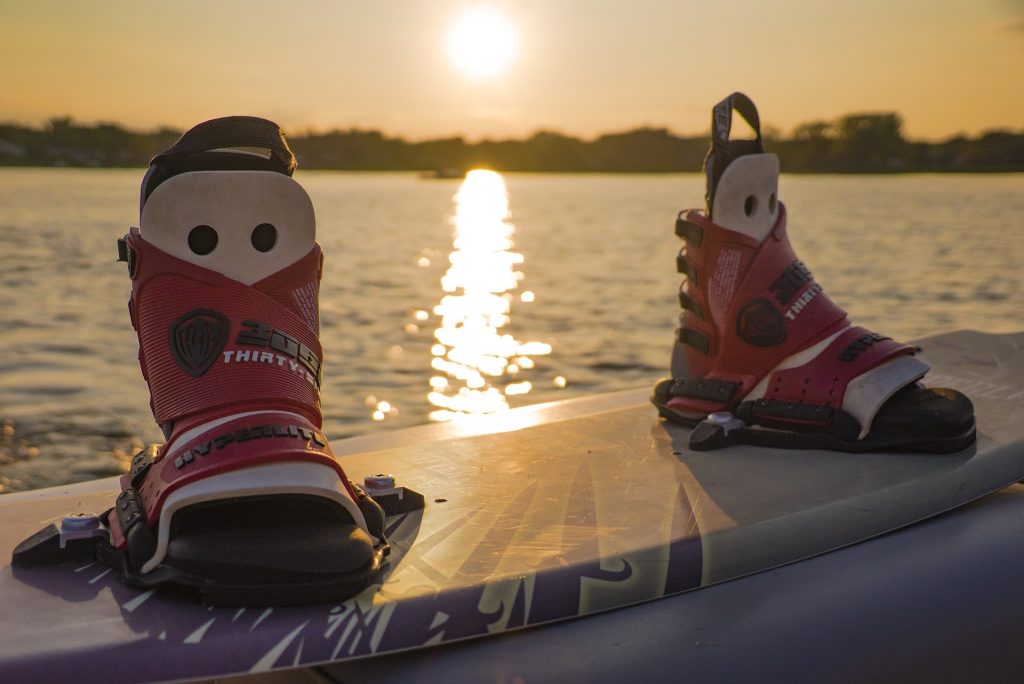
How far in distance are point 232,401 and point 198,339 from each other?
0.13m

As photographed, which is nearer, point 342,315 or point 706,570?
point 706,570

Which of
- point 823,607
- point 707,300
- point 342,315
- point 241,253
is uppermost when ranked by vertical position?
point 241,253

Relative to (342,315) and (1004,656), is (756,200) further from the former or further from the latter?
(342,315)

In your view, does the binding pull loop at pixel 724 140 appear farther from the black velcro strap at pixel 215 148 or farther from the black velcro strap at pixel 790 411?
the black velcro strap at pixel 215 148

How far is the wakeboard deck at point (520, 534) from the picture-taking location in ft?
4.49

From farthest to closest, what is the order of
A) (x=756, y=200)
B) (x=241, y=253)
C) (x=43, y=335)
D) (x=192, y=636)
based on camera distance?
(x=43, y=335) < (x=756, y=200) < (x=241, y=253) < (x=192, y=636)

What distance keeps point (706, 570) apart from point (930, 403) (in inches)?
33.8

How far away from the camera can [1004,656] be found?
1812 millimetres

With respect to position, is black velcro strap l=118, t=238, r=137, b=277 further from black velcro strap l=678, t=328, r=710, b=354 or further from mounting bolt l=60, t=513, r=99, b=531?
black velcro strap l=678, t=328, r=710, b=354

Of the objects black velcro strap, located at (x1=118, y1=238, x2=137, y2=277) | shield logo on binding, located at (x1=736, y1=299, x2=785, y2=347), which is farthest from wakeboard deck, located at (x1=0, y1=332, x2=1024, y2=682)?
black velcro strap, located at (x1=118, y1=238, x2=137, y2=277)

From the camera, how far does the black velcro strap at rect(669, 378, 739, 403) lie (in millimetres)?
2451

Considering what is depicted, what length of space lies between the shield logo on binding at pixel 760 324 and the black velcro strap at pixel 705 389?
13 cm

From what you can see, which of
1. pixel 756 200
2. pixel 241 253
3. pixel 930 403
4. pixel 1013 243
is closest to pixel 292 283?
pixel 241 253

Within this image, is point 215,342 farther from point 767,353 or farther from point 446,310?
point 446,310
